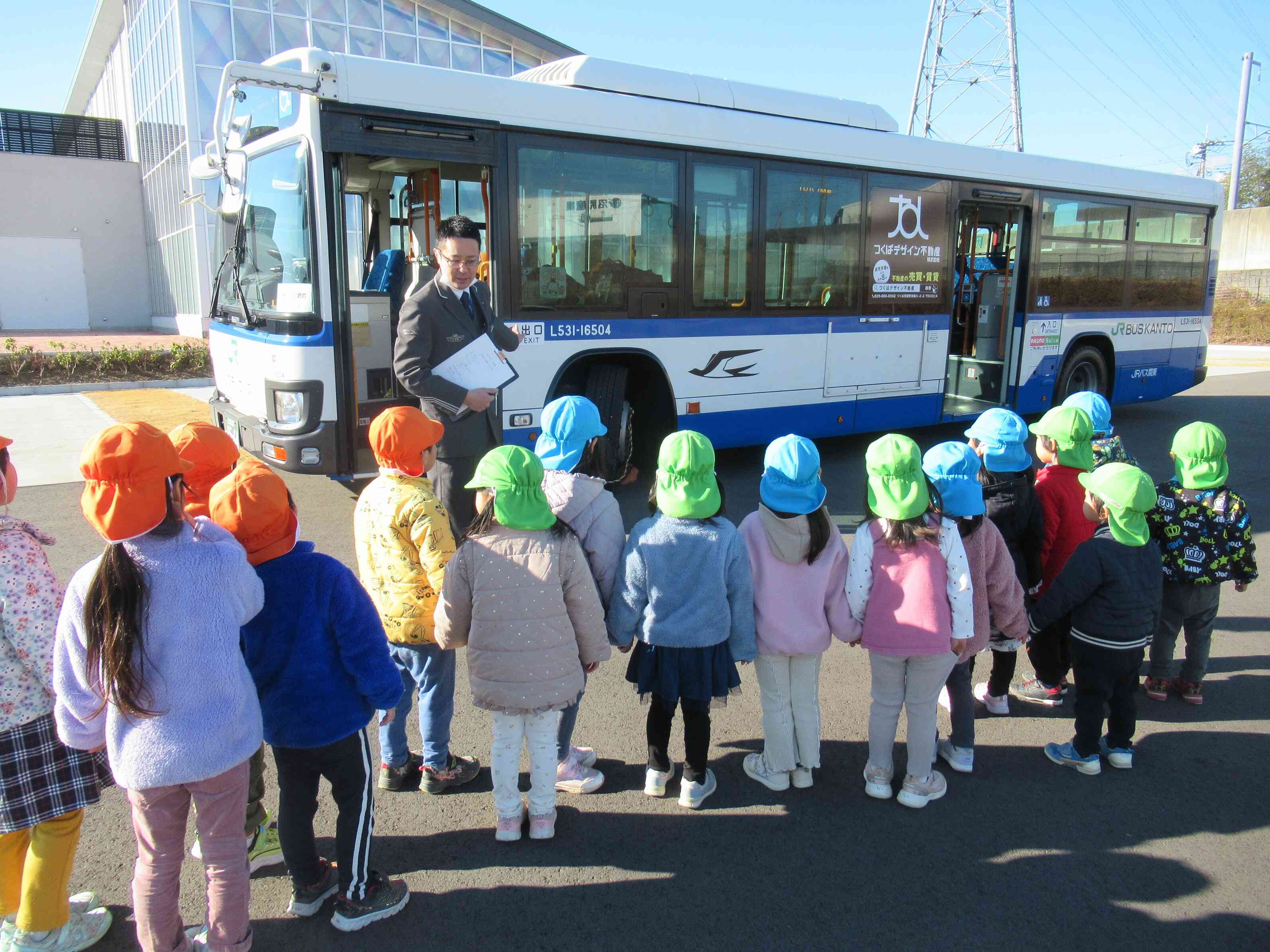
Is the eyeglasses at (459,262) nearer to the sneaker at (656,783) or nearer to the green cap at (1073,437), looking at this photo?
the sneaker at (656,783)

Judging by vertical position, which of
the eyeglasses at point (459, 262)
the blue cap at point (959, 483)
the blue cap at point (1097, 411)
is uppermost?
the eyeglasses at point (459, 262)

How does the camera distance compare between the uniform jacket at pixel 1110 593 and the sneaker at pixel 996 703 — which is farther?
the sneaker at pixel 996 703

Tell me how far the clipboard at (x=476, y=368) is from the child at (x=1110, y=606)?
2.76 m

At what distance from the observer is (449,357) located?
14.9ft

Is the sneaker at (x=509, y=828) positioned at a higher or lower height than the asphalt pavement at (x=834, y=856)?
higher

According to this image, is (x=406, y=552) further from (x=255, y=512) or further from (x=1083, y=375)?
(x=1083, y=375)

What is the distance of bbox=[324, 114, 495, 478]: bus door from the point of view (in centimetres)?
561

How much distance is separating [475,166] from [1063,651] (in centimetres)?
494

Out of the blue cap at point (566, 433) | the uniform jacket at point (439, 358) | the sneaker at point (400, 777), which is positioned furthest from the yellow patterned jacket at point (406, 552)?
the uniform jacket at point (439, 358)

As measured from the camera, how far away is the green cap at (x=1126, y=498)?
10.6ft

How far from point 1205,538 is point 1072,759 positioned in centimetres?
117

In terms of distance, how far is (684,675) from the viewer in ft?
9.95

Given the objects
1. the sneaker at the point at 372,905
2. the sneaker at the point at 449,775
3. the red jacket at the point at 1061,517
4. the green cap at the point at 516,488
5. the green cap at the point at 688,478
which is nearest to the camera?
the sneaker at the point at 372,905

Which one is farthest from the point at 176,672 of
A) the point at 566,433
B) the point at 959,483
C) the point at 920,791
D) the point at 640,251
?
the point at 640,251
